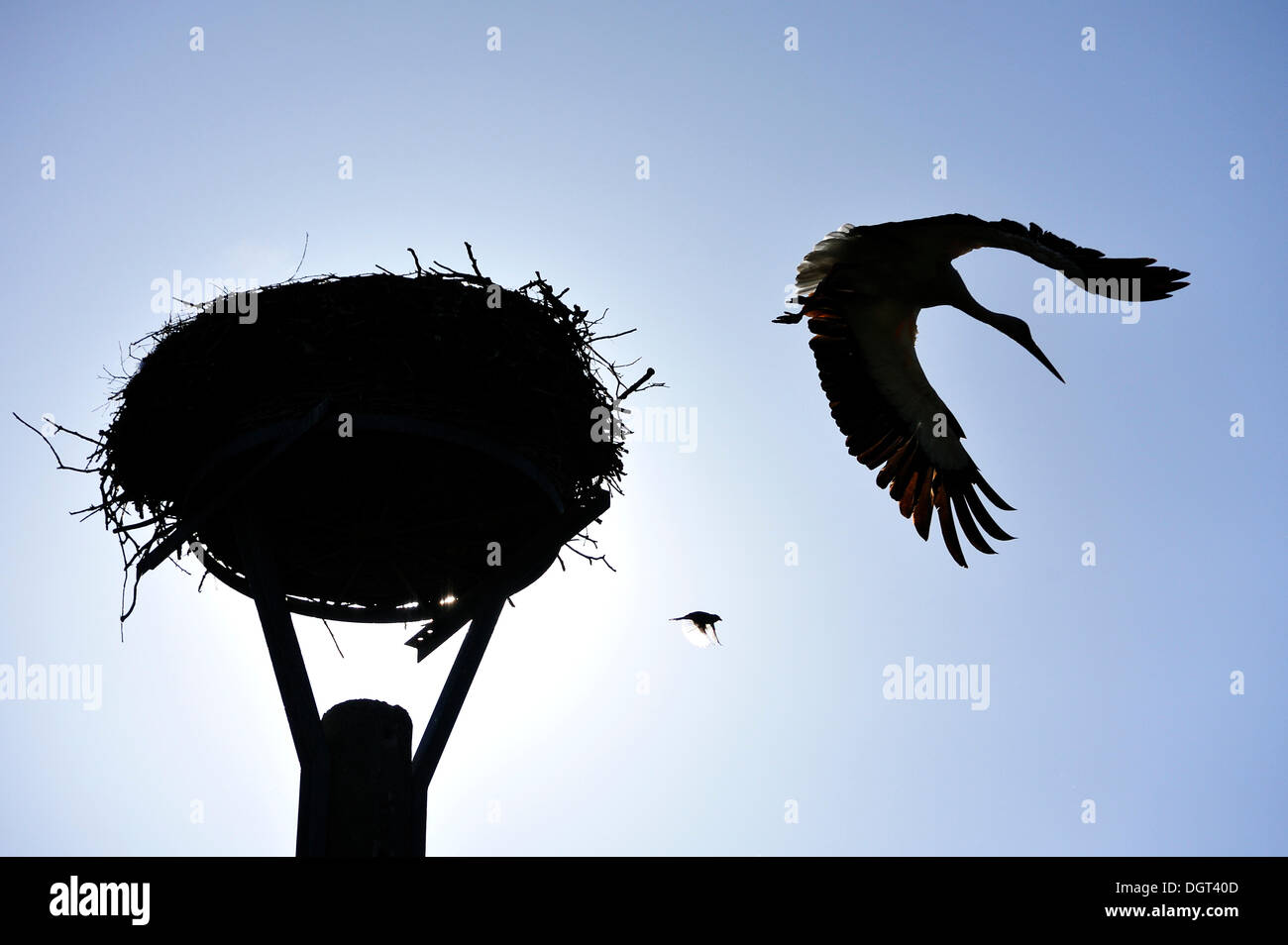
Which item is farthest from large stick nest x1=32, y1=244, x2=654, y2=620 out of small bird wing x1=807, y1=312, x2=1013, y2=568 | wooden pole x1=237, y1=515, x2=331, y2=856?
small bird wing x1=807, y1=312, x2=1013, y2=568

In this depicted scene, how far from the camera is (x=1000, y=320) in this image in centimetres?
808

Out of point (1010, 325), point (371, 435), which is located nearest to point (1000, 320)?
point (1010, 325)

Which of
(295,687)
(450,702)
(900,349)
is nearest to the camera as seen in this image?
(295,687)

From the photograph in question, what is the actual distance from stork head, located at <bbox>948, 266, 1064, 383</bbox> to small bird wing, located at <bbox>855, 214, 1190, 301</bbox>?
36cm

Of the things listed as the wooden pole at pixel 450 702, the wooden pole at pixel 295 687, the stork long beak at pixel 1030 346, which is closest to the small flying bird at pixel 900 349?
the stork long beak at pixel 1030 346

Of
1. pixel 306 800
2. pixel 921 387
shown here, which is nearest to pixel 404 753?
pixel 306 800

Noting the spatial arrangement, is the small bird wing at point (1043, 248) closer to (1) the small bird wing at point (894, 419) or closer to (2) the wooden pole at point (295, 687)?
(1) the small bird wing at point (894, 419)

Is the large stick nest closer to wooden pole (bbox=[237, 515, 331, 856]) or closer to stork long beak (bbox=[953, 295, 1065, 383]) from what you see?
wooden pole (bbox=[237, 515, 331, 856])

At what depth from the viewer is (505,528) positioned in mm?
7965

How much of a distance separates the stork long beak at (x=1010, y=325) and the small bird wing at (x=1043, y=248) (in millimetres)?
484

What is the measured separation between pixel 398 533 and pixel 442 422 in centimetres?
113

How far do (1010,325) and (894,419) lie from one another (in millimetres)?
1014

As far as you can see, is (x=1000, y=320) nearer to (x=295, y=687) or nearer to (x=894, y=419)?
(x=894, y=419)

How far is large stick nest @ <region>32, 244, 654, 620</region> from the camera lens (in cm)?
705
